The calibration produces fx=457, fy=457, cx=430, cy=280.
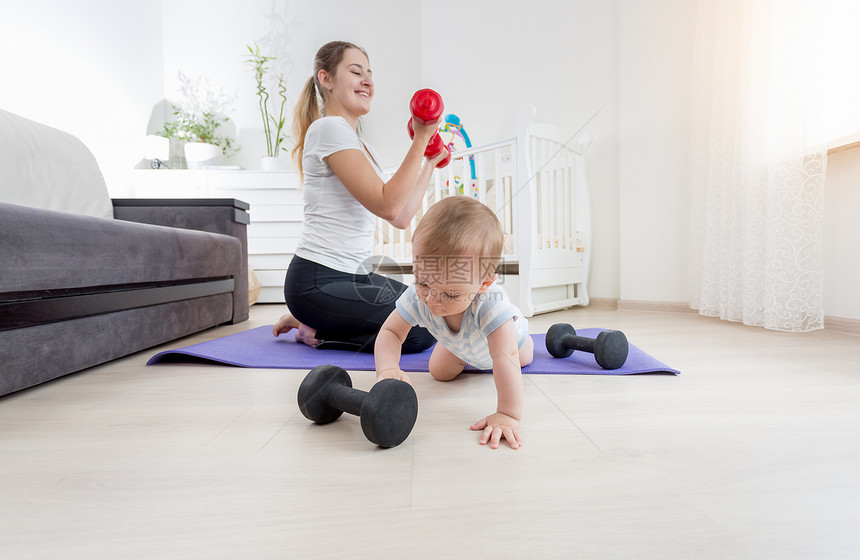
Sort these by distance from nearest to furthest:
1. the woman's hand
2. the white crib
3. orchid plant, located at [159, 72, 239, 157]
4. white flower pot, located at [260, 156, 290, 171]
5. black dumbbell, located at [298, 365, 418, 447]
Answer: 1. black dumbbell, located at [298, 365, 418, 447]
2. the woman's hand
3. the white crib
4. white flower pot, located at [260, 156, 290, 171]
5. orchid plant, located at [159, 72, 239, 157]

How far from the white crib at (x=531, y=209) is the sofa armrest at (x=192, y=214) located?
0.66 metres

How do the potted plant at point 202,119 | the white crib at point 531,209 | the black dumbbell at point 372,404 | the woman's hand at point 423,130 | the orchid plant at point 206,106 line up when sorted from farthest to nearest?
the orchid plant at point 206,106, the potted plant at point 202,119, the white crib at point 531,209, the woman's hand at point 423,130, the black dumbbell at point 372,404

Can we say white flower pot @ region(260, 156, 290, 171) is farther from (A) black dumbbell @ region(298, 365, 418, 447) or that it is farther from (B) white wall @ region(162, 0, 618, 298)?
(A) black dumbbell @ region(298, 365, 418, 447)

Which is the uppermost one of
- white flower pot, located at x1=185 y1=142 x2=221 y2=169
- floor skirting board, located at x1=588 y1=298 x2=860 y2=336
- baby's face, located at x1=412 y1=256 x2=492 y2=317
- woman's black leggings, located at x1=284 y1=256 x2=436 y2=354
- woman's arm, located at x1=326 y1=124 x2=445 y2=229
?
white flower pot, located at x1=185 y1=142 x2=221 y2=169

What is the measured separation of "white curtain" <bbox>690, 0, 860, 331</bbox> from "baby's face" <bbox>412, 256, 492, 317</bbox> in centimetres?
146

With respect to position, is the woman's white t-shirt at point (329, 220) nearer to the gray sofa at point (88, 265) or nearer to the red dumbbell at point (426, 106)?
the red dumbbell at point (426, 106)

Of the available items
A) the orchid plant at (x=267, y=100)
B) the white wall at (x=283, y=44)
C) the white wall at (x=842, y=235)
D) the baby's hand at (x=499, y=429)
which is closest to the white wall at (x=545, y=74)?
the white wall at (x=283, y=44)

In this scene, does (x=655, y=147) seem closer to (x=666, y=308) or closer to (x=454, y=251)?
(x=666, y=308)

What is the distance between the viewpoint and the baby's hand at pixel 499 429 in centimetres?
69

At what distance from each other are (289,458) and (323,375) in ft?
0.51

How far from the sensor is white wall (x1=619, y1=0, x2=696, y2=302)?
228 cm

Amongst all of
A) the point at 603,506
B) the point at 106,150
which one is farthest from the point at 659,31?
the point at 106,150

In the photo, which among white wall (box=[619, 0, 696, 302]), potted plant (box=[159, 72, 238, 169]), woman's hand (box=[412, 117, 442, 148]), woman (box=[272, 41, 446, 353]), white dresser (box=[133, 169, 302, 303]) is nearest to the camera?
woman's hand (box=[412, 117, 442, 148])

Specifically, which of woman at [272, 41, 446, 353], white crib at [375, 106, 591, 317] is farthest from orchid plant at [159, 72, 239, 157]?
woman at [272, 41, 446, 353]
